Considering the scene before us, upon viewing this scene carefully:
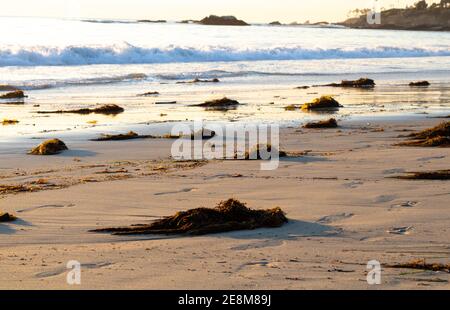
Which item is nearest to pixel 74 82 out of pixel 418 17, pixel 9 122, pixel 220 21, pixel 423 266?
pixel 9 122

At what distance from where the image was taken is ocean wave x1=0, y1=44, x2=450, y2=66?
112 feet

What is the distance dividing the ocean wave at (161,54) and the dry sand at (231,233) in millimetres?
25108

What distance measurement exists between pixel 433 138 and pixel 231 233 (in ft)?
16.7

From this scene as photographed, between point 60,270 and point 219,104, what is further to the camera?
point 219,104

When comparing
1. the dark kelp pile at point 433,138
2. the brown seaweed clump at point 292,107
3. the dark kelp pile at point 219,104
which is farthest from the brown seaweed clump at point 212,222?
the dark kelp pile at point 219,104

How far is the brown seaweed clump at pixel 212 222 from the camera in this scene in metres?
5.57

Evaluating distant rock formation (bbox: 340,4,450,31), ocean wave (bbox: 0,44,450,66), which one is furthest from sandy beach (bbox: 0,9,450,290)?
distant rock formation (bbox: 340,4,450,31)

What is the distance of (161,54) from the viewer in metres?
39.7

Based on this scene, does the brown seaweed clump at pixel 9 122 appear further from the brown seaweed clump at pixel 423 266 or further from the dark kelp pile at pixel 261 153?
the brown seaweed clump at pixel 423 266

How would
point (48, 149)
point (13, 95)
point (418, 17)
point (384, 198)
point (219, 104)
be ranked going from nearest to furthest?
point (384, 198) < point (48, 149) < point (219, 104) < point (13, 95) < point (418, 17)

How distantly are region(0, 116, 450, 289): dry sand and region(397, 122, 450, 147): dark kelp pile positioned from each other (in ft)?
1.07

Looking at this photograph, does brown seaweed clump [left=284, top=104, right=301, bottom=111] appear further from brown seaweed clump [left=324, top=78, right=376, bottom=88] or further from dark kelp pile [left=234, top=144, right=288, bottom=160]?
brown seaweed clump [left=324, top=78, right=376, bottom=88]

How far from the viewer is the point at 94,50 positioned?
36938mm

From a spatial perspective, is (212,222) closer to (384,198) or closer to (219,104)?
(384,198)
